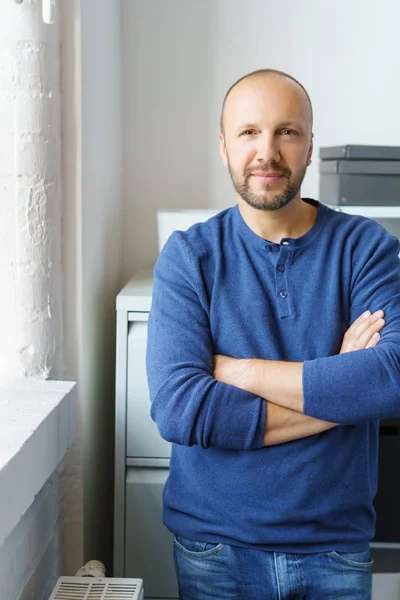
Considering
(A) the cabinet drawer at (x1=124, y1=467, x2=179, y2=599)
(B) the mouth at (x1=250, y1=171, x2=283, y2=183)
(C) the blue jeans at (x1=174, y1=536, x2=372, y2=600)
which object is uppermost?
(B) the mouth at (x1=250, y1=171, x2=283, y2=183)

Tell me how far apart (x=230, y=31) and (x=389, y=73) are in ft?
1.52

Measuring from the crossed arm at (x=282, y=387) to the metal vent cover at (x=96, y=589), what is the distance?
41 centimetres

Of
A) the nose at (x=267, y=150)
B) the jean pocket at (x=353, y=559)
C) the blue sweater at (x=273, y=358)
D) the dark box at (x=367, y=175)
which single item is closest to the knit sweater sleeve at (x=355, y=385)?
the blue sweater at (x=273, y=358)

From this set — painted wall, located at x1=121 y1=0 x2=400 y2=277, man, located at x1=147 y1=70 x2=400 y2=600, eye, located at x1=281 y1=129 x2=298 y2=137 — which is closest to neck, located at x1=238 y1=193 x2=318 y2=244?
man, located at x1=147 y1=70 x2=400 y2=600

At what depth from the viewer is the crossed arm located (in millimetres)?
1363

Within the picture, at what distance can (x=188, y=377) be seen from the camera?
1384 millimetres

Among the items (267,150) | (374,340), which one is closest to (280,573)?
(374,340)

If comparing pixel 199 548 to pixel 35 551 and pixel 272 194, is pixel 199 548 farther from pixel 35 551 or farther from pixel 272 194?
pixel 272 194

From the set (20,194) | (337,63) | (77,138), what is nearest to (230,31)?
(337,63)

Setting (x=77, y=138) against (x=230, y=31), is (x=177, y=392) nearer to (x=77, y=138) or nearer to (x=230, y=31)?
(x=77, y=138)

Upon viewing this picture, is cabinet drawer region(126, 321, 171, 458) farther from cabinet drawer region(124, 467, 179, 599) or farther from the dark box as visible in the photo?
the dark box

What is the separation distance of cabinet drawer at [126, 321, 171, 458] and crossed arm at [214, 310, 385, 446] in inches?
21.4

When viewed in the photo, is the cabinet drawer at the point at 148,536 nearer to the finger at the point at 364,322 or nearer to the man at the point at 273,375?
the man at the point at 273,375

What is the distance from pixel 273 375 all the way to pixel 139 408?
637mm
